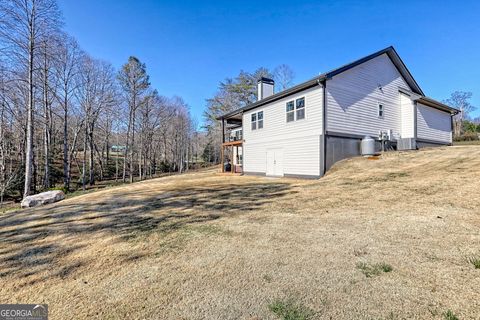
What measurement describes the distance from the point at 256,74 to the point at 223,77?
5.35 meters

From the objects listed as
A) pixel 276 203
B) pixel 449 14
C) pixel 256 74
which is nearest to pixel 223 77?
pixel 256 74

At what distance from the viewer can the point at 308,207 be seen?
20.3 ft

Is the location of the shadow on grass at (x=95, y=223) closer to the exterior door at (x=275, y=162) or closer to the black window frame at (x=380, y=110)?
the exterior door at (x=275, y=162)

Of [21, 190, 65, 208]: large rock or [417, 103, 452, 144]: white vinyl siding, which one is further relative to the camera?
[417, 103, 452, 144]: white vinyl siding

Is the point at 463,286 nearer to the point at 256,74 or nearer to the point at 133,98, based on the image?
the point at 133,98

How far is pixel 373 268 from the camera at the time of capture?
3.02 metres

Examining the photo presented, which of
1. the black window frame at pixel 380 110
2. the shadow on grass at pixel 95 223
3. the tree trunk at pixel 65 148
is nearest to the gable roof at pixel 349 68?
the black window frame at pixel 380 110

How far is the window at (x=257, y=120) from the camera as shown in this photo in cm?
1601

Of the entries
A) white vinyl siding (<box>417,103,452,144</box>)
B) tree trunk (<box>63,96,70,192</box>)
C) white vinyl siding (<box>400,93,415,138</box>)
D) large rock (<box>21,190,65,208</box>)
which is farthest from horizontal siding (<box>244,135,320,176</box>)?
tree trunk (<box>63,96,70,192</box>)

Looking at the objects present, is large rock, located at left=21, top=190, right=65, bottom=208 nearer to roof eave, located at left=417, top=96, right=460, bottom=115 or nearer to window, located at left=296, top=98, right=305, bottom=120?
window, located at left=296, top=98, right=305, bottom=120

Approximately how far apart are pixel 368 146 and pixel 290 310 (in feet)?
40.9

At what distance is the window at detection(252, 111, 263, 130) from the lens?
630 inches

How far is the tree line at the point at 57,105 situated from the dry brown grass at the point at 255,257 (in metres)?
12.2

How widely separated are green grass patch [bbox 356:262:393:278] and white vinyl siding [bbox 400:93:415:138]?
15.3 meters
